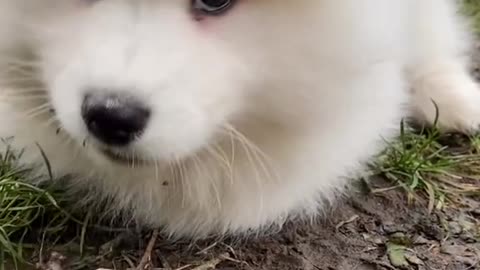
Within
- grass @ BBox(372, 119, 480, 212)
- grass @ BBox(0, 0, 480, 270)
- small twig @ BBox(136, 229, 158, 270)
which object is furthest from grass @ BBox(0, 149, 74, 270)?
grass @ BBox(372, 119, 480, 212)

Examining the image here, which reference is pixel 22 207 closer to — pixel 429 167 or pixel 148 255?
pixel 148 255

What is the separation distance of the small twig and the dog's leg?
2.28 ft

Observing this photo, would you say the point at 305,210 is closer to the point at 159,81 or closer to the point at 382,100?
the point at 382,100

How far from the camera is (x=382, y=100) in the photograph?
1.92m

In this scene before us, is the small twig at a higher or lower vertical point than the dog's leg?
lower

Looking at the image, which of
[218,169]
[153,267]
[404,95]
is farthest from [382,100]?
[153,267]

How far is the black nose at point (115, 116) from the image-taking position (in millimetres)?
1448

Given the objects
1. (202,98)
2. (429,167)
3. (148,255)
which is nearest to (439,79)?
(429,167)

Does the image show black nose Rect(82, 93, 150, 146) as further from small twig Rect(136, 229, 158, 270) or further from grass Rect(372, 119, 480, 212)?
grass Rect(372, 119, 480, 212)

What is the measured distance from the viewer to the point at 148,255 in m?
1.81

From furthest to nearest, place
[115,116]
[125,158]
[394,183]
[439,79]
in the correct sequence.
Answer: [439,79]
[394,183]
[125,158]
[115,116]

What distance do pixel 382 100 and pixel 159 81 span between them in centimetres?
60

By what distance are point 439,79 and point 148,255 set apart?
83cm

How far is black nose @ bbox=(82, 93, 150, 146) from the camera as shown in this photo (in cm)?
145
